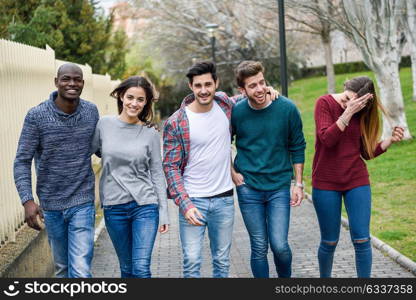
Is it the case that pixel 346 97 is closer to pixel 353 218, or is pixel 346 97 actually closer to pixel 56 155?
pixel 353 218

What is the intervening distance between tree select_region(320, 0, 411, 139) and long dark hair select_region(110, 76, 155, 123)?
39.2 ft

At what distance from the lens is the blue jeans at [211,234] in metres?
4.68

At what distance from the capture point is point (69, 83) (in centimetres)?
452

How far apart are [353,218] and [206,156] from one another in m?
1.27

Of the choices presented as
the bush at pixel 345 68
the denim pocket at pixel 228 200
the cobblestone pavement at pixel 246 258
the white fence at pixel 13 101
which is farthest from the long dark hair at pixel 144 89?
the bush at pixel 345 68

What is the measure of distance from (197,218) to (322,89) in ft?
116

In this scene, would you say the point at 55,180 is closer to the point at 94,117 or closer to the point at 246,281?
the point at 94,117

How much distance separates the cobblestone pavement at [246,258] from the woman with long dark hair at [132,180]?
199 cm

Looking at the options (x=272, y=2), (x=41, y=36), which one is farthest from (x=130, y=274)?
(x=272, y=2)

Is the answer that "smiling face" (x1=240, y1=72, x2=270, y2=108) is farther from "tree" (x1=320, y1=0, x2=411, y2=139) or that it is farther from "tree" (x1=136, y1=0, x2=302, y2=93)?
"tree" (x1=136, y1=0, x2=302, y2=93)

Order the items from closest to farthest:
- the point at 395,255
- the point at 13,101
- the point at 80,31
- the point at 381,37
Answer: the point at 395,255
the point at 13,101
the point at 381,37
the point at 80,31

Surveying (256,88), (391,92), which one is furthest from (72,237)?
(391,92)

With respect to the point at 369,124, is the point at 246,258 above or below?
below

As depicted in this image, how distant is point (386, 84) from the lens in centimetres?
1656
